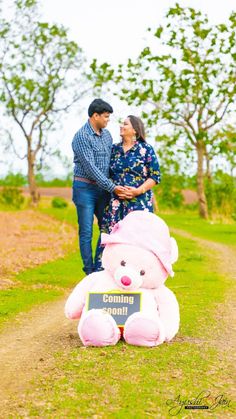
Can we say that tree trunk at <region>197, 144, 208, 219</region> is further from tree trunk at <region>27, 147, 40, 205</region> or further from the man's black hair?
the man's black hair

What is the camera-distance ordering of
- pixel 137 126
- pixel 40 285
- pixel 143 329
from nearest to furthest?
pixel 143 329 → pixel 137 126 → pixel 40 285

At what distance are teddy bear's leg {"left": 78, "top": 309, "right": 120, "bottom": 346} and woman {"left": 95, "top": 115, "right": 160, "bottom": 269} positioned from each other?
1820 millimetres

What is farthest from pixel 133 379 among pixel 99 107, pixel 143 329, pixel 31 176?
pixel 31 176

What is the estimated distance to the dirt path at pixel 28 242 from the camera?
51.4ft

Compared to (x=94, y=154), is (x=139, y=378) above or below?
below

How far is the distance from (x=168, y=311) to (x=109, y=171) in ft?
6.86

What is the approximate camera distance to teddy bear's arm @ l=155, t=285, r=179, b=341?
7371 millimetres

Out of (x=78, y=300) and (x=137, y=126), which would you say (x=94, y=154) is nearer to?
(x=137, y=126)

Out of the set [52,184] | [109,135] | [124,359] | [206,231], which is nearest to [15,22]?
[52,184]

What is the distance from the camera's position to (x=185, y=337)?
776 centimetres

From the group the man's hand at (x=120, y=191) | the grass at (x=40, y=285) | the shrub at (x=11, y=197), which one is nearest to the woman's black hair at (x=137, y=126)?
the man's hand at (x=120, y=191)

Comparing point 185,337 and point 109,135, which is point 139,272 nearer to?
point 185,337

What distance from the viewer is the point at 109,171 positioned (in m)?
8.89

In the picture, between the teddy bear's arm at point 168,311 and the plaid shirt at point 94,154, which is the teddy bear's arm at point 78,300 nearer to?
the teddy bear's arm at point 168,311
